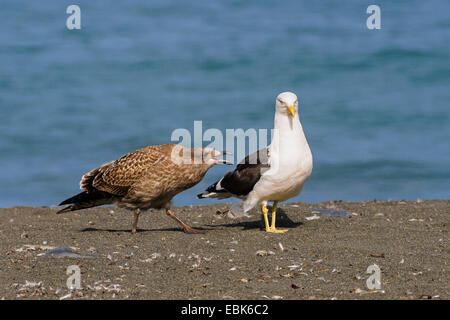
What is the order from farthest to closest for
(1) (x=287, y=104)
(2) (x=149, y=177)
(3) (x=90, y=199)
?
(3) (x=90, y=199) → (2) (x=149, y=177) → (1) (x=287, y=104)

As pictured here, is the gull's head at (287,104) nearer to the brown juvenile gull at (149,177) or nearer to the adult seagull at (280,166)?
the adult seagull at (280,166)

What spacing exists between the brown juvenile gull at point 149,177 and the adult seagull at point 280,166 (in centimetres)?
39

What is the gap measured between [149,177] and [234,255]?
1.56 meters

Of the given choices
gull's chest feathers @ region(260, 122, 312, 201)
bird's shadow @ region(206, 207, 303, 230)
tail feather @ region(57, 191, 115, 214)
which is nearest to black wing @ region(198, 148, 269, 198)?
gull's chest feathers @ region(260, 122, 312, 201)

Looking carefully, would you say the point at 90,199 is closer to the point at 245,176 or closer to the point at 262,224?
the point at 245,176

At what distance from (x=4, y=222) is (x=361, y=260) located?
15.8ft

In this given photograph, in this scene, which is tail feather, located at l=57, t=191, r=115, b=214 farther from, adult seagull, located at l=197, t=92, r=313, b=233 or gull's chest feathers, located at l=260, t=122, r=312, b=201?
gull's chest feathers, located at l=260, t=122, r=312, b=201

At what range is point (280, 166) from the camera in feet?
26.6

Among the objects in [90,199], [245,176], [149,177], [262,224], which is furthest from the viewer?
[262,224]

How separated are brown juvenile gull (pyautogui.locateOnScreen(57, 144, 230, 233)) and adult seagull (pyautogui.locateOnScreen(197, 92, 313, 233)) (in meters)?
0.39

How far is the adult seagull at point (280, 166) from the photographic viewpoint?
808 cm

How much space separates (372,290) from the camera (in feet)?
19.8

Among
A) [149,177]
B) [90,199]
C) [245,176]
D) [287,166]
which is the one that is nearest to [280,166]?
[287,166]

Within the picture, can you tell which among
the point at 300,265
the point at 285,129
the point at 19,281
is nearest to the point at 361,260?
the point at 300,265
